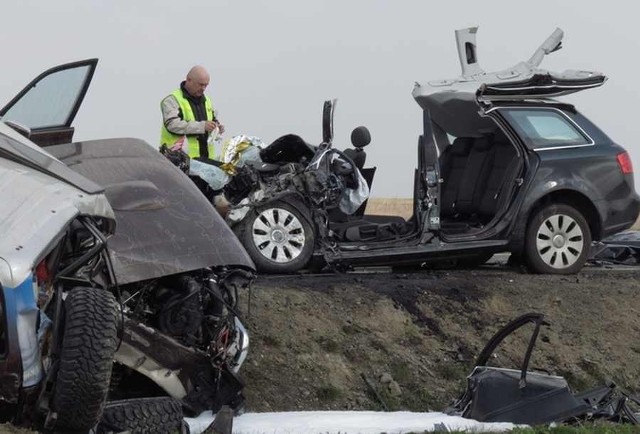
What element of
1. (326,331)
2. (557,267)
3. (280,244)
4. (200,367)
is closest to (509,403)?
(200,367)

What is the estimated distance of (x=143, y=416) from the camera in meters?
6.71

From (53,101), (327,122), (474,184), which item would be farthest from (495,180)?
(53,101)

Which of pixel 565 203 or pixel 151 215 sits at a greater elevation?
pixel 151 215

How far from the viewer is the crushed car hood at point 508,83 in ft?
40.1

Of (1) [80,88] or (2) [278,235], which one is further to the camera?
(2) [278,235]

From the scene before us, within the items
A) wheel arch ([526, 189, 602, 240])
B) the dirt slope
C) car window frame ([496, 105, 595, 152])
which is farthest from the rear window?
the dirt slope

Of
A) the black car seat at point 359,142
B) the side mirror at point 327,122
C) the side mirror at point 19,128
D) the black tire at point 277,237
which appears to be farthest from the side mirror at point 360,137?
the side mirror at point 19,128

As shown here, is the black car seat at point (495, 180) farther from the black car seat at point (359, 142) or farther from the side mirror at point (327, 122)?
the side mirror at point (327, 122)

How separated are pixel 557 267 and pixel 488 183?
3.58 ft

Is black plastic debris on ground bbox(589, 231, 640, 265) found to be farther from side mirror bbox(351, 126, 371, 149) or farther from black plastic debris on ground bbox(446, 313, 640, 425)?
black plastic debris on ground bbox(446, 313, 640, 425)

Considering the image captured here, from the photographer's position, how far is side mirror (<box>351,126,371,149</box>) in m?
12.0

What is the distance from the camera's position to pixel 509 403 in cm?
772

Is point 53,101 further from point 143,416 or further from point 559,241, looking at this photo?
point 559,241

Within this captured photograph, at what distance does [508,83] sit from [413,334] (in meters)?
3.05
